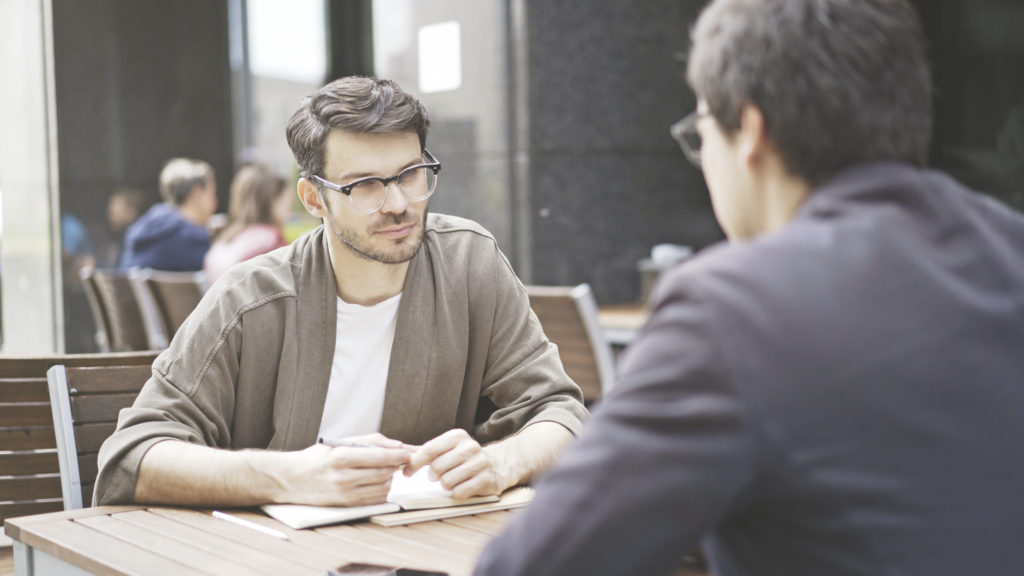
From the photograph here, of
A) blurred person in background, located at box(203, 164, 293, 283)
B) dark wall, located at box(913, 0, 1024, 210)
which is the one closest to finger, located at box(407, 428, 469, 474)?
blurred person in background, located at box(203, 164, 293, 283)

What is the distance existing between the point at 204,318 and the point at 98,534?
1.58 feet

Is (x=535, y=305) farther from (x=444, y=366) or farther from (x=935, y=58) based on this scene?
(x=935, y=58)

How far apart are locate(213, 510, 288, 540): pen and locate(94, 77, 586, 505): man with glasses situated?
0.63 feet

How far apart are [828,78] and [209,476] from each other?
119 cm

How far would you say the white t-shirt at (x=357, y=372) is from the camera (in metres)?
2.13

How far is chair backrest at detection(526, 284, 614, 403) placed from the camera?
3.79 meters

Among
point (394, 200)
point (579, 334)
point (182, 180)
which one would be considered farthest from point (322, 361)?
point (182, 180)

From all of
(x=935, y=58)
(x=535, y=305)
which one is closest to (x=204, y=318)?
(x=535, y=305)

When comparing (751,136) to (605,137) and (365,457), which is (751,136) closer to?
(365,457)

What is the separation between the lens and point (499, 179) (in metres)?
5.84

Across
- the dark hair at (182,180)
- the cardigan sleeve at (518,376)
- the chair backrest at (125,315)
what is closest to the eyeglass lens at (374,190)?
the cardigan sleeve at (518,376)

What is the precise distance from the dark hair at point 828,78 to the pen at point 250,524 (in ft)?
3.07

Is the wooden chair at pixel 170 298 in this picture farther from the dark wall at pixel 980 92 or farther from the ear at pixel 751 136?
the ear at pixel 751 136

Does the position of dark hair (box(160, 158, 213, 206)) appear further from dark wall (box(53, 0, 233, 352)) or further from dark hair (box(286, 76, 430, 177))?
dark hair (box(286, 76, 430, 177))
